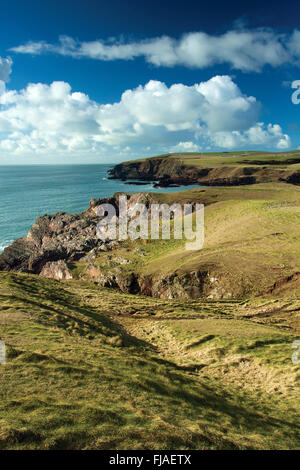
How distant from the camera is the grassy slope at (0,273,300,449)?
31.3 feet

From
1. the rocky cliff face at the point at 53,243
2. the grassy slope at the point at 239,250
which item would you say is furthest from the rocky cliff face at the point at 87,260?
the grassy slope at the point at 239,250

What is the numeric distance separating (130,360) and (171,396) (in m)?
3.84

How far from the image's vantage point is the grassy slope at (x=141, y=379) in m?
9.53

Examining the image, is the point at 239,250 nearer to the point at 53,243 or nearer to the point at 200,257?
the point at 200,257

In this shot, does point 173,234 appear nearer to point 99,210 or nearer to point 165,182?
point 99,210

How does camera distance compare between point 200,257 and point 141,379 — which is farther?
point 200,257

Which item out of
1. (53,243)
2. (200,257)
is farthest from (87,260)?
(200,257)

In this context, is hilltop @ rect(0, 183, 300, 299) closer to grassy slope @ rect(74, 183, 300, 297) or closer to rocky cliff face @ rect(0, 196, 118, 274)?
grassy slope @ rect(74, 183, 300, 297)

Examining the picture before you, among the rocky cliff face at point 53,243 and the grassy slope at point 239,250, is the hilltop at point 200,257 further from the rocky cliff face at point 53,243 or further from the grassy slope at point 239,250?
the rocky cliff face at point 53,243

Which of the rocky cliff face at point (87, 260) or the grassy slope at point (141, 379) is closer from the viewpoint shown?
the grassy slope at point (141, 379)

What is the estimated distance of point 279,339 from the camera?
23469mm

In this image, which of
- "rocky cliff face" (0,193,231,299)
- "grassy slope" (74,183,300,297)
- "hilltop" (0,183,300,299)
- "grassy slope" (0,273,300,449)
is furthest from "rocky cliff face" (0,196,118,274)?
"grassy slope" (0,273,300,449)

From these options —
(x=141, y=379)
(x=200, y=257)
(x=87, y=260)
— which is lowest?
(x=87, y=260)

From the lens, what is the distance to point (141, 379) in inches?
573
